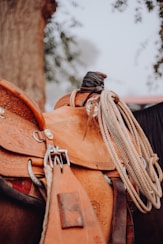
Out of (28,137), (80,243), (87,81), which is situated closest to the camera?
(80,243)

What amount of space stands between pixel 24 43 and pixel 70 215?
370 cm

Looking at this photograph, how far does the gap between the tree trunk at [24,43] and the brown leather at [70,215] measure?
3251 mm

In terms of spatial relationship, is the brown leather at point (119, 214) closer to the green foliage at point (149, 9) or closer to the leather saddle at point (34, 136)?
the leather saddle at point (34, 136)

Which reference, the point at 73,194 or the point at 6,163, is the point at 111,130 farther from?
the point at 6,163

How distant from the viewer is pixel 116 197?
185 centimetres

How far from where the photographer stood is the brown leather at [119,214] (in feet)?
5.89

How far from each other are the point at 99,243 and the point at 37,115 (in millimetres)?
583

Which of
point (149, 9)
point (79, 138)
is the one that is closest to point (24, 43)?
point (149, 9)

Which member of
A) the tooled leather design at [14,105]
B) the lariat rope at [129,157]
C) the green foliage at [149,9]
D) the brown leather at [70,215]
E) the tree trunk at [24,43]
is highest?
the tree trunk at [24,43]

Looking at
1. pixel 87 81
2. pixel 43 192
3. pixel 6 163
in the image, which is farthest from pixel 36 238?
pixel 87 81

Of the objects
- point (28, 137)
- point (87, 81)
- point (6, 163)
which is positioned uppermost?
point (87, 81)

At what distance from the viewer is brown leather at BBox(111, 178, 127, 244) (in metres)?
1.80

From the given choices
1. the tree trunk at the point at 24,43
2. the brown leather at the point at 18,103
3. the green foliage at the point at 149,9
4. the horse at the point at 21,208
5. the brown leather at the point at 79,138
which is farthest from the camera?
the tree trunk at the point at 24,43

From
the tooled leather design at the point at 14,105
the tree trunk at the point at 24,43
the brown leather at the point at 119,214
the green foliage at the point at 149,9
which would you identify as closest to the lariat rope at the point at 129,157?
the brown leather at the point at 119,214
